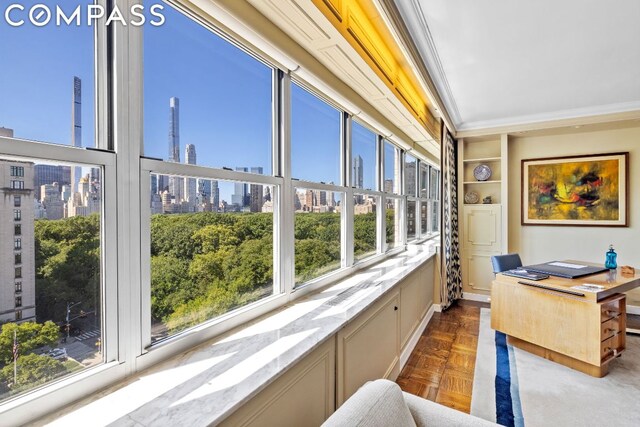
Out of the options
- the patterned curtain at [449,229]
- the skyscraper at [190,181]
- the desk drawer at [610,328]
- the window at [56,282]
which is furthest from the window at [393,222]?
the window at [56,282]

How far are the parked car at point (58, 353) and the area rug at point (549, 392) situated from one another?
237 centimetres

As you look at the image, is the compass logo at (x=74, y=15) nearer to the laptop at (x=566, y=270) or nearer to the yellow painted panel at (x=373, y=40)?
the yellow painted panel at (x=373, y=40)

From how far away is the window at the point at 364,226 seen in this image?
10.0 feet

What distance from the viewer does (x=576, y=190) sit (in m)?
4.26

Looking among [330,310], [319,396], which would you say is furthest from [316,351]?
[330,310]

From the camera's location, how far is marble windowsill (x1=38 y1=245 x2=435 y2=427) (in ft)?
2.93

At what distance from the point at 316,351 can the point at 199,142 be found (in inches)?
43.6

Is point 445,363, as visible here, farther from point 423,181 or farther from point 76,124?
point 423,181

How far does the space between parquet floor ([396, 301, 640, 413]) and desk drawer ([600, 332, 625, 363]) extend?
38.4 inches

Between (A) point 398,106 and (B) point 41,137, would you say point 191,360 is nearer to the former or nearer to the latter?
(B) point 41,137

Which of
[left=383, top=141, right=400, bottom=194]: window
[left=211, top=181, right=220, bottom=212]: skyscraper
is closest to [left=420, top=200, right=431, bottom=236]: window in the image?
[left=383, top=141, right=400, bottom=194]: window

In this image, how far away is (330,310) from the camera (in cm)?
183

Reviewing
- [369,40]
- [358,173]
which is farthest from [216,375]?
[358,173]

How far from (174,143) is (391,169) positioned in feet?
10.1
